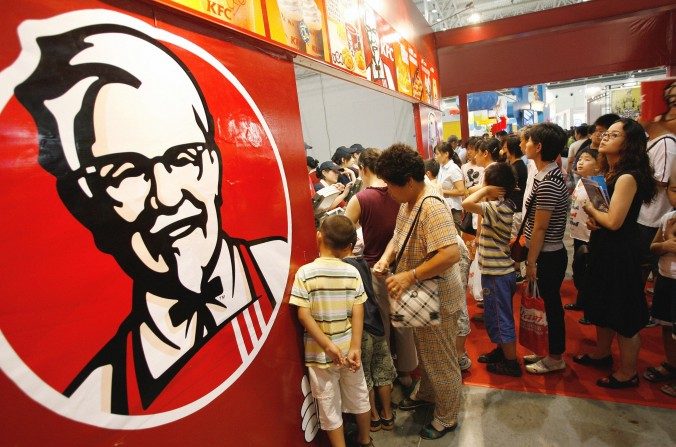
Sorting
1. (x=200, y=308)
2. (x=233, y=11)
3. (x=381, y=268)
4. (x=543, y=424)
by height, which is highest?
(x=233, y=11)

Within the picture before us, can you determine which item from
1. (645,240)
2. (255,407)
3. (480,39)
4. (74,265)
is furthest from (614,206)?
(480,39)

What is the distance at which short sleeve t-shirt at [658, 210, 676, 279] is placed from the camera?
2.43 meters

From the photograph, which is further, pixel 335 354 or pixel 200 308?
pixel 335 354

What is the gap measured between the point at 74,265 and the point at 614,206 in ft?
9.19

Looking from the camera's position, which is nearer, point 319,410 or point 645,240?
point 319,410

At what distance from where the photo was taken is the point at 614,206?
2.37 meters

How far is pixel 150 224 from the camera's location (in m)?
1.31

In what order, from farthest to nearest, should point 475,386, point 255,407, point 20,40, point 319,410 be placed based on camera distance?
point 475,386 < point 319,410 < point 255,407 < point 20,40

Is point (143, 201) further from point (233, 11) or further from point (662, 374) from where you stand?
point (662, 374)

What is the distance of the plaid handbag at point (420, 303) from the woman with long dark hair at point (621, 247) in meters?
1.28

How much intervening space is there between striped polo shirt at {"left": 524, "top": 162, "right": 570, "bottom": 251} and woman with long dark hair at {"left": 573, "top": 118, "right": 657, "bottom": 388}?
161mm

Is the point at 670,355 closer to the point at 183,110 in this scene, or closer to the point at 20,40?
the point at 183,110

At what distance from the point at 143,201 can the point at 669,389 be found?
134 inches

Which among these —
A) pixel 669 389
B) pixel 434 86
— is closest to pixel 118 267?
pixel 669 389
